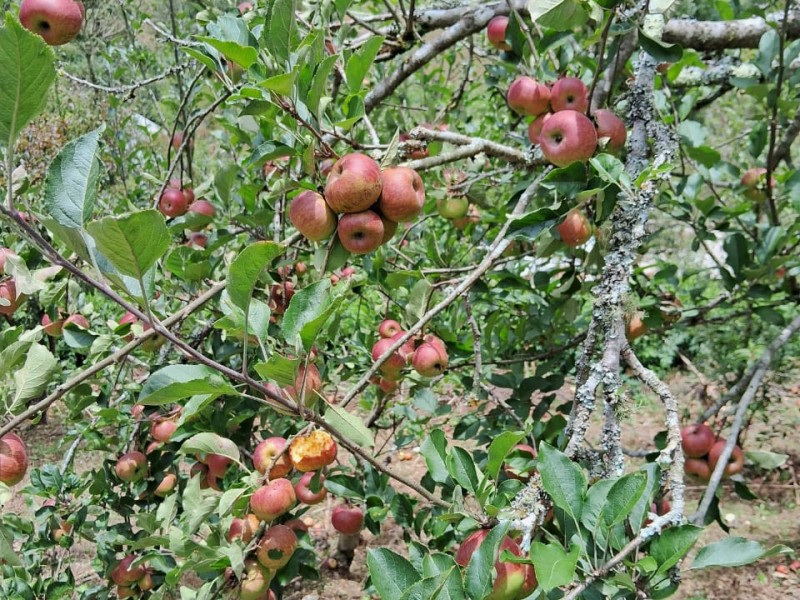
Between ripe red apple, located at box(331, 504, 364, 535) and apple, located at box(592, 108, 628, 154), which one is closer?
apple, located at box(592, 108, 628, 154)

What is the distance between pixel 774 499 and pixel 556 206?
11.7 feet

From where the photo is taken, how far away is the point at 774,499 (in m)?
3.68

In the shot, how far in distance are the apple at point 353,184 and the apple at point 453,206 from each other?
836 mm

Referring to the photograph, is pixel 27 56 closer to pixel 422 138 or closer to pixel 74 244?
pixel 74 244

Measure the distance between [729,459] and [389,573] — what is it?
111cm

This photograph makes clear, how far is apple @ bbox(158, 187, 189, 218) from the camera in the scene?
175cm

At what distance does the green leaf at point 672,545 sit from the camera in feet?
2.45

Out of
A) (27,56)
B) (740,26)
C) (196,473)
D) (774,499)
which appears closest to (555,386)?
Result: (196,473)

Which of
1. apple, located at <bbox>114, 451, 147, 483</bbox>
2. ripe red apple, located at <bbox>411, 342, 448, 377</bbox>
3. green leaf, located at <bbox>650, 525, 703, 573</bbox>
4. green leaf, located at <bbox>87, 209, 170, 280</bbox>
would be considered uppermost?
green leaf, located at <bbox>87, 209, 170, 280</bbox>

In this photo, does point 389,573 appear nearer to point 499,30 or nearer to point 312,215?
point 312,215

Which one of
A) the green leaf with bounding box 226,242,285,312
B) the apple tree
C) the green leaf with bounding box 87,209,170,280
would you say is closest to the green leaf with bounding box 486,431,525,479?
the apple tree

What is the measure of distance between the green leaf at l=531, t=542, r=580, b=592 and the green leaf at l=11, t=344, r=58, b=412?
716mm

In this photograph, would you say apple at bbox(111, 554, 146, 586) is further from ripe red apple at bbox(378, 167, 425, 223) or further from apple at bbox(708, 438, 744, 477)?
apple at bbox(708, 438, 744, 477)

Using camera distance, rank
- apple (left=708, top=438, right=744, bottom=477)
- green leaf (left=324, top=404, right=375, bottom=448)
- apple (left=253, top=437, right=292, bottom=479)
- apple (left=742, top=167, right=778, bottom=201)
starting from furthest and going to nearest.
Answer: apple (left=742, top=167, right=778, bottom=201) < apple (left=708, top=438, right=744, bottom=477) < apple (left=253, top=437, right=292, bottom=479) < green leaf (left=324, top=404, right=375, bottom=448)
